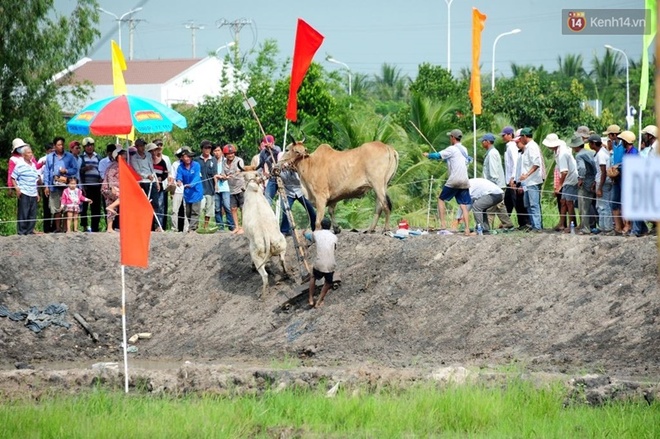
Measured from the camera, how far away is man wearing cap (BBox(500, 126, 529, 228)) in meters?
20.5

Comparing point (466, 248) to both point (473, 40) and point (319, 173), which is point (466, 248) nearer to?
point (319, 173)

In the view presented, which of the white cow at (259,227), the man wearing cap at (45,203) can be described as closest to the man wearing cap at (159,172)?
the man wearing cap at (45,203)

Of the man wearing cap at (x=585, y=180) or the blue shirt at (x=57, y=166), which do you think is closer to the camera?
the man wearing cap at (x=585, y=180)

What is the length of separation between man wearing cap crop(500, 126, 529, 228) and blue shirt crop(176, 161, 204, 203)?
18.2 feet

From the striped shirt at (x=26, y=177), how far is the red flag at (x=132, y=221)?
677cm

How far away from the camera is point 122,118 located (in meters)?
21.9

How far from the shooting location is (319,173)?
70.2 feet

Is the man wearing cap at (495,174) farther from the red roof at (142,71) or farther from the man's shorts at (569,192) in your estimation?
the red roof at (142,71)

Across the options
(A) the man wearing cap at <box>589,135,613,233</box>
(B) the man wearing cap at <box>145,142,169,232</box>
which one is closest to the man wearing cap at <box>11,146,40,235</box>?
(B) the man wearing cap at <box>145,142,169,232</box>

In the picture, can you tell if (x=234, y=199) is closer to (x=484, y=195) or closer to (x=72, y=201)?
(x=72, y=201)

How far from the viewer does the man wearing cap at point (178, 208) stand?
22.7 meters

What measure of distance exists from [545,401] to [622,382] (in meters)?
1.21

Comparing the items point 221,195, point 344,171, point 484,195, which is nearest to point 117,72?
point 221,195

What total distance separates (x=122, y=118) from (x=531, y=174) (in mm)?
7179
